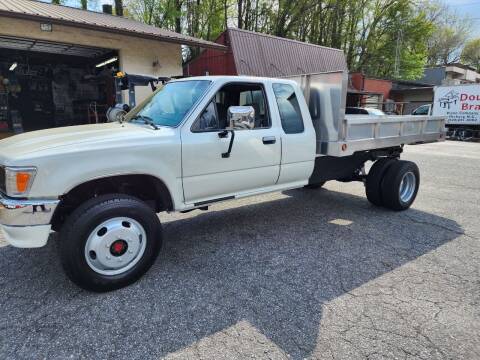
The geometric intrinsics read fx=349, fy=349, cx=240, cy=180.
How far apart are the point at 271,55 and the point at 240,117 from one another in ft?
49.9

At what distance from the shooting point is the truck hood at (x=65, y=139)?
2.97 metres

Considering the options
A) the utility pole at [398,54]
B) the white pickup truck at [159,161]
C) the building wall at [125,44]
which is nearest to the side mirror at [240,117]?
the white pickup truck at [159,161]

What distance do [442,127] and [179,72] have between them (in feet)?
30.3

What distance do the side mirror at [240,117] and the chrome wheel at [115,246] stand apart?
4.46ft

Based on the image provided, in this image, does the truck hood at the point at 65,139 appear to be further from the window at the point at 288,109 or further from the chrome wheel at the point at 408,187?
the chrome wheel at the point at 408,187

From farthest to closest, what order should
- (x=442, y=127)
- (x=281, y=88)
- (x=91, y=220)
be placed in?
(x=442, y=127)
(x=281, y=88)
(x=91, y=220)

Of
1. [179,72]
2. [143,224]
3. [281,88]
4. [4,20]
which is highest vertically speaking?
[4,20]

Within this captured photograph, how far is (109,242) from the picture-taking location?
10.4ft

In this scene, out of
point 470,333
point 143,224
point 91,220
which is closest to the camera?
point 470,333

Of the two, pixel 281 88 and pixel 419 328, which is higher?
pixel 281 88

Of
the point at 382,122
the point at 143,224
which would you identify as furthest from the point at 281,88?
the point at 143,224

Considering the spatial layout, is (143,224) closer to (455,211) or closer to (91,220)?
(91,220)

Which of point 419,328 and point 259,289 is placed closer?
point 419,328

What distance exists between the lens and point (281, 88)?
4398 millimetres
